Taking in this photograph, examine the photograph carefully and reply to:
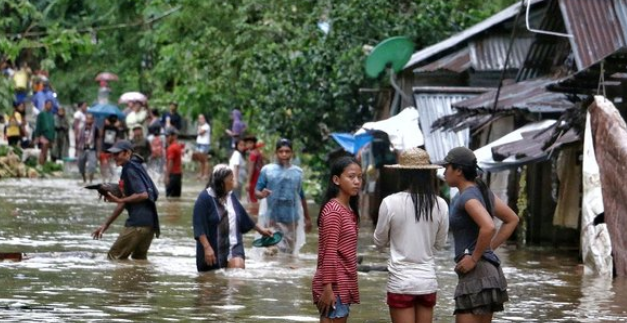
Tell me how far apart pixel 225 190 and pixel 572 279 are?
425cm

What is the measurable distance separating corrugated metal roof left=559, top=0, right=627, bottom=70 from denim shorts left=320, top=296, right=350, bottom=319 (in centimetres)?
1111

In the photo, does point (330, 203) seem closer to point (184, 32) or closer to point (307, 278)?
point (307, 278)

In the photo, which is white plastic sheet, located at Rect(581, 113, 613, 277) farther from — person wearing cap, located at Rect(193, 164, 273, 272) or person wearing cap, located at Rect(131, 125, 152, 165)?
person wearing cap, located at Rect(131, 125, 152, 165)

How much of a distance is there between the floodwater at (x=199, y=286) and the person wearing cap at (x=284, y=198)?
15.5 inches

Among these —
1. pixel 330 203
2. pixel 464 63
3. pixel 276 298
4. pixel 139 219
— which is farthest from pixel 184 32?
pixel 330 203

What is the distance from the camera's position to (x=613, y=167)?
688 inches

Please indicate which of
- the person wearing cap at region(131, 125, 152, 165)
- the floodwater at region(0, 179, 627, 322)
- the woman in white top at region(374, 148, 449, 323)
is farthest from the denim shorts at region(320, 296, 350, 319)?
the person wearing cap at region(131, 125, 152, 165)

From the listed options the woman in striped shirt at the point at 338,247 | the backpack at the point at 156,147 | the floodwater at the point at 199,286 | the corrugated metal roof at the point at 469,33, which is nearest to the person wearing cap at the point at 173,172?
the corrugated metal roof at the point at 469,33

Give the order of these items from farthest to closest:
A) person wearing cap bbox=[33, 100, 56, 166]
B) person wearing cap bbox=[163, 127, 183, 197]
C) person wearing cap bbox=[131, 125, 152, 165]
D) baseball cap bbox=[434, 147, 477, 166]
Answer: person wearing cap bbox=[33, 100, 56, 166]
person wearing cap bbox=[131, 125, 152, 165]
person wearing cap bbox=[163, 127, 183, 197]
baseball cap bbox=[434, 147, 477, 166]

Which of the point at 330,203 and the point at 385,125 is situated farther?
the point at 385,125

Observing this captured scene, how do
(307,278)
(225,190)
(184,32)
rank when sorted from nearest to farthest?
(225,190)
(307,278)
(184,32)

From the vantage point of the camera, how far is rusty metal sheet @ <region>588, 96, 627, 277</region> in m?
17.1

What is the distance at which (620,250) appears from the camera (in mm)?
17156

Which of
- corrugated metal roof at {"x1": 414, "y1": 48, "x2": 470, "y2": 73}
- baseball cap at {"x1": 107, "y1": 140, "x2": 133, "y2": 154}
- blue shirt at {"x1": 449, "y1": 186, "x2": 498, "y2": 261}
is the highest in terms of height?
corrugated metal roof at {"x1": 414, "y1": 48, "x2": 470, "y2": 73}
